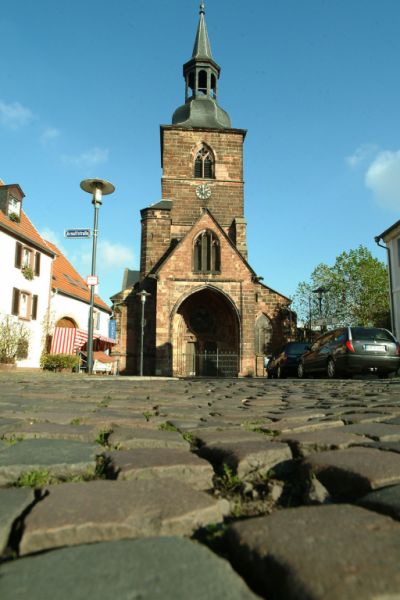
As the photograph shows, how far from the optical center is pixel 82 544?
1.23 metres

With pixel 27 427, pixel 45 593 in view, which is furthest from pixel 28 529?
pixel 27 427

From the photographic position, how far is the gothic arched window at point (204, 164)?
35.8 meters

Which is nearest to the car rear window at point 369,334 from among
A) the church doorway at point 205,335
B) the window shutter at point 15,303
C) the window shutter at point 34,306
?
the church doorway at point 205,335

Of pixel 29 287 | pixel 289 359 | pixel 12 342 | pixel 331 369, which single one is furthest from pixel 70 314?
pixel 331 369

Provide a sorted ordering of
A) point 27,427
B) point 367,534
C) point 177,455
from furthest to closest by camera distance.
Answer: point 27,427 < point 177,455 < point 367,534

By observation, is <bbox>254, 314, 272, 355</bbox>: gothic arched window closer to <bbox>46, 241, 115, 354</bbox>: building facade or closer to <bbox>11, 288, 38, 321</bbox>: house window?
<bbox>46, 241, 115, 354</bbox>: building facade

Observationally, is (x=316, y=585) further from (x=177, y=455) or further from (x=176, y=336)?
(x=176, y=336)

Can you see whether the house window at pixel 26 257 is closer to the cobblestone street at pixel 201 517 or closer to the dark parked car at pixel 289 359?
the dark parked car at pixel 289 359

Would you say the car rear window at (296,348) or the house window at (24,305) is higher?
the house window at (24,305)

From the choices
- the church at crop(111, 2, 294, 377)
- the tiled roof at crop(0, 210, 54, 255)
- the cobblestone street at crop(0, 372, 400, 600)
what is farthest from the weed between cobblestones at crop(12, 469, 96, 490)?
the tiled roof at crop(0, 210, 54, 255)

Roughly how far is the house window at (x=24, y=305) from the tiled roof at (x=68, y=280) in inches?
195

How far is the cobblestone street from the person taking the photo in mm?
1004

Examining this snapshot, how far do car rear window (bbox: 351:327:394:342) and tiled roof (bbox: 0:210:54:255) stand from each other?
18.4 meters

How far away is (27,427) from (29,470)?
128 centimetres
